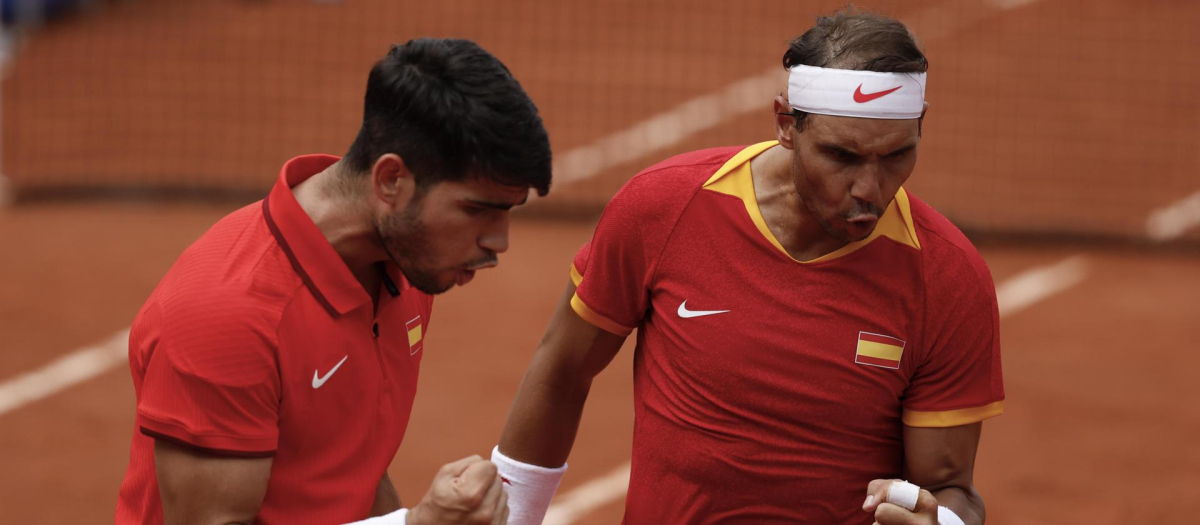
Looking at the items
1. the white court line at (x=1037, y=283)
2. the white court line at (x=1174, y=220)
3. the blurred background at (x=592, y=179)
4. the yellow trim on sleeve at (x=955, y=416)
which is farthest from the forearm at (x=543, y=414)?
the white court line at (x=1174, y=220)

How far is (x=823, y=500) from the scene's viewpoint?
3682 mm

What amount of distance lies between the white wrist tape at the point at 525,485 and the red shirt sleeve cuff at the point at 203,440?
115 centimetres

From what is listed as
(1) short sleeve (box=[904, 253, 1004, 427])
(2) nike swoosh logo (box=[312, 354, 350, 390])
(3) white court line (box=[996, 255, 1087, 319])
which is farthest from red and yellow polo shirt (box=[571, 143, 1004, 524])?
(3) white court line (box=[996, 255, 1087, 319])

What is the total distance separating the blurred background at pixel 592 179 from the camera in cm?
864

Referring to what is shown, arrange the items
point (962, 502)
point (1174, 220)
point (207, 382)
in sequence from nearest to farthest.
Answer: point (207, 382), point (962, 502), point (1174, 220)

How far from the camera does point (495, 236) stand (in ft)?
11.0

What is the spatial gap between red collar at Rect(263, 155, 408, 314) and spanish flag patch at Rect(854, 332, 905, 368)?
1333mm

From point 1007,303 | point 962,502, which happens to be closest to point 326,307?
point 962,502

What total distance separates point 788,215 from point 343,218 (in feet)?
4.00

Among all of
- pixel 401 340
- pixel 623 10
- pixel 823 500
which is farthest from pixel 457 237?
pixel 623 10

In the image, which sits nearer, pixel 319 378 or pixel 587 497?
pixel 319 378

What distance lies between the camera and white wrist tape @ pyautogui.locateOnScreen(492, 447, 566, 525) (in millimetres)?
4121

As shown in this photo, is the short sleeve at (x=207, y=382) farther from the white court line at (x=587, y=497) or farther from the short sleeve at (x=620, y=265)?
the white court line at (x=587, y=497)

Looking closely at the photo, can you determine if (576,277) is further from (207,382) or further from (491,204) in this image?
(207,382)
